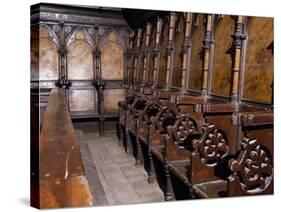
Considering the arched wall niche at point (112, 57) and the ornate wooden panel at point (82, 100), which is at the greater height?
the arched wall niche at point (112, 57)

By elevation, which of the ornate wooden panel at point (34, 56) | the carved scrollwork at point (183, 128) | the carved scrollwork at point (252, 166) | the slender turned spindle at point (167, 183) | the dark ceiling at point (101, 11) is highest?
the dark ceiling at point (101, 11)

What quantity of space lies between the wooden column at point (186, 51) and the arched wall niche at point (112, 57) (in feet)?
2.60

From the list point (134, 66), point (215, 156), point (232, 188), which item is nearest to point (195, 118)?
point (215, 156)

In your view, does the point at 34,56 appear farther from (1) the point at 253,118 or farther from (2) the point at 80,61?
(1) the point at 253,118

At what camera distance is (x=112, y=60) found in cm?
290

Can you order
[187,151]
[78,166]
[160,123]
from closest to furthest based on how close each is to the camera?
[78,166] < [187,151] < [160,123]

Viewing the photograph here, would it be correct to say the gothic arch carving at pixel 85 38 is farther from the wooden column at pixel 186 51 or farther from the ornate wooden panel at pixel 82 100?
the wooden column at pixel 186 51

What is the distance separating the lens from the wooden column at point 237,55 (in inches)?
105

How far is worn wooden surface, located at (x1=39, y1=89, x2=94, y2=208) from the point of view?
1.43 metres

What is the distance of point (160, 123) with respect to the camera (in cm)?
332

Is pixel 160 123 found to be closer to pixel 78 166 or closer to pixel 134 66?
pixel 134 66

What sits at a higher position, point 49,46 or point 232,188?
point 49,46

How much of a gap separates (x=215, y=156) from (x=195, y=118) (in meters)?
0.59

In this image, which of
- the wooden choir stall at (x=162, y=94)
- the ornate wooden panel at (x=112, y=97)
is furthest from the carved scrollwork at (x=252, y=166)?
the ornate wooden panel at (x=112, y=97)
